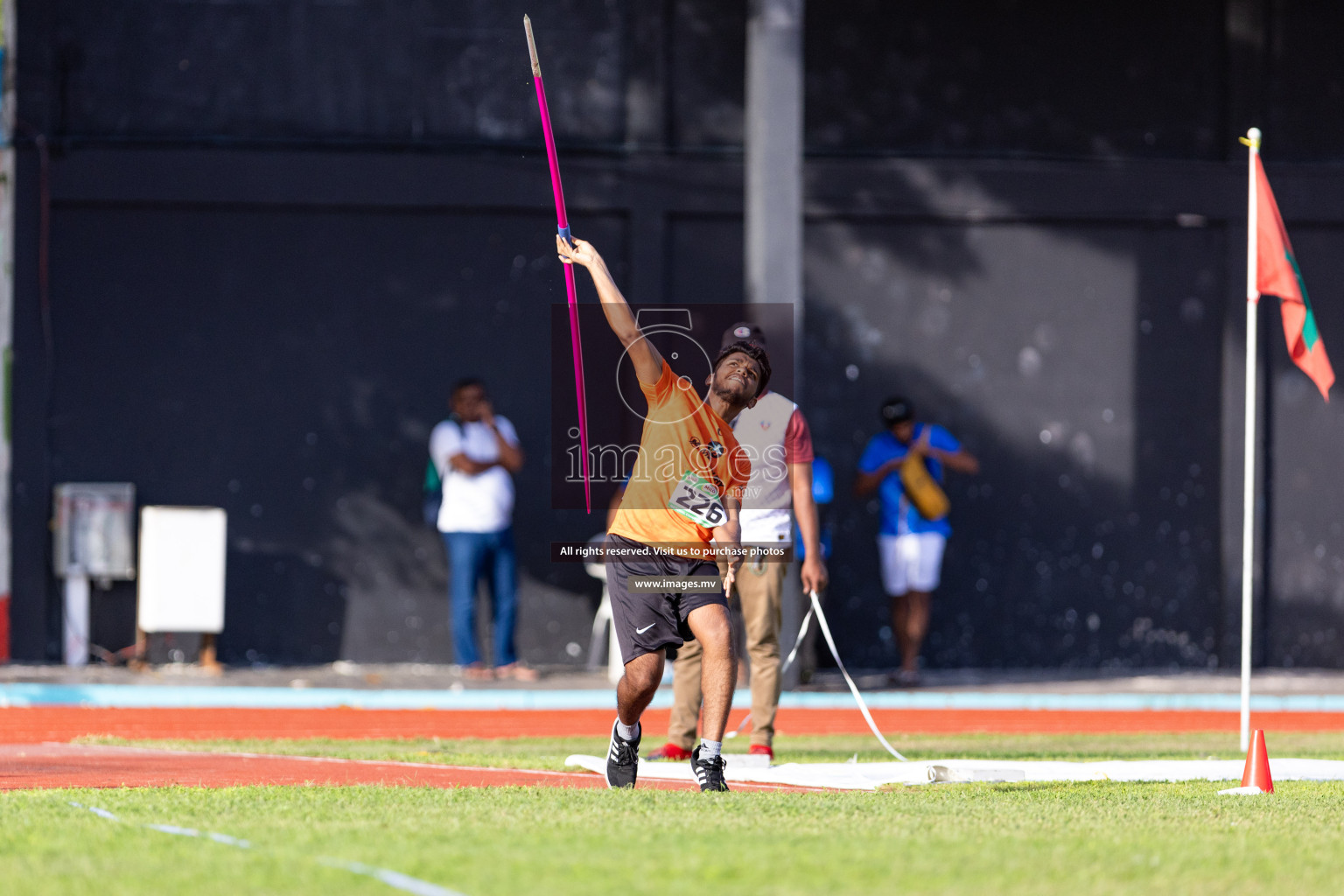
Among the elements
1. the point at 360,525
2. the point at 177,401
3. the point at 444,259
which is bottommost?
the point at 360,525

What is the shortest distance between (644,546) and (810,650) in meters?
6.82

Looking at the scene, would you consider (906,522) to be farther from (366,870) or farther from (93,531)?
(366,870)

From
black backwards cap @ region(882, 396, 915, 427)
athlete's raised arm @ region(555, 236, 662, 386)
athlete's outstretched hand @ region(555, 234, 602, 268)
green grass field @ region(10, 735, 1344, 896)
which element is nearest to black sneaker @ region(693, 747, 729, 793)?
green grass field @ region(10, 735, 1344, 896)

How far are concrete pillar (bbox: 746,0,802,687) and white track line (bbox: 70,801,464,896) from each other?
8.12m

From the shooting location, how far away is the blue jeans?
14.1 meters

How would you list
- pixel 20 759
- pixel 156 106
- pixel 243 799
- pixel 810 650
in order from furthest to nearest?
1. pixel 156 106
2. pixel 810 650
3. pixel 20 759
4. pixel 243 799

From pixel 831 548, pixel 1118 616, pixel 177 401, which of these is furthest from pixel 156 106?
pixel 1118 616

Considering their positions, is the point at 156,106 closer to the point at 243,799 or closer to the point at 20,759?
the point at 20,759

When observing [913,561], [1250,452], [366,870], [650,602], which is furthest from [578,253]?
[913,561]

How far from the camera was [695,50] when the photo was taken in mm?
15391

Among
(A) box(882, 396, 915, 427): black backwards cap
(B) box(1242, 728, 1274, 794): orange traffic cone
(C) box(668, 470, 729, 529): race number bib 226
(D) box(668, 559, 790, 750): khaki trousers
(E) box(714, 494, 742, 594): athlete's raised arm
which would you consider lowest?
(B) box(1242, 728, 1274, 794): orange traffic cone

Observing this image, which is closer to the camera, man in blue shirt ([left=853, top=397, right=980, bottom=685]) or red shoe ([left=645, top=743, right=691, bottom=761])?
red shoe ([left=645, top=743, right=691, bottom=761])

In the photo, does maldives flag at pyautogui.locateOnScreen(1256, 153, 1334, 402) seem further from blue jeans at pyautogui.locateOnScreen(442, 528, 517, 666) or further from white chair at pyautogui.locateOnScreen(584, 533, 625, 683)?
blue jeans at pyautogui.locateOnScreen(442, 528, 517, 666)

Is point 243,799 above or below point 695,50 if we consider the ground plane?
below
